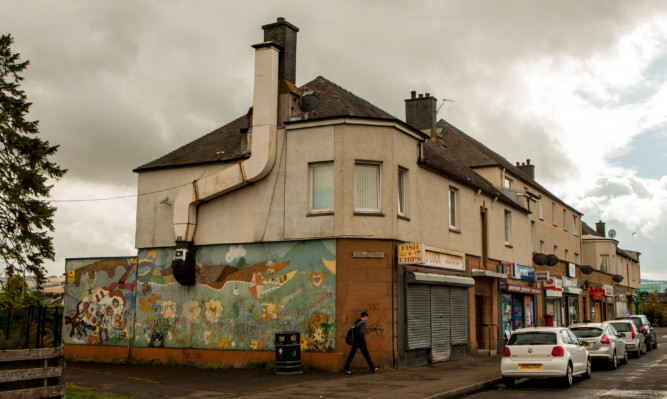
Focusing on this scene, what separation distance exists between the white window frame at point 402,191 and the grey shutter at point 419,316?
92.8 inches

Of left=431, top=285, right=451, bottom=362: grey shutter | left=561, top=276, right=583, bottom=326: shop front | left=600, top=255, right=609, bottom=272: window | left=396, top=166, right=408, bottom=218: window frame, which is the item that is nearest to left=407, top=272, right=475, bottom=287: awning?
left=431, top=285, right=451, bottom=362: grey shutter

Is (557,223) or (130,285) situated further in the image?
(557,223)

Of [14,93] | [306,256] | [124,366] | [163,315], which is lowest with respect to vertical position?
[124,366]

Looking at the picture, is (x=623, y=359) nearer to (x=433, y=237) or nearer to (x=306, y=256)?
(x=433, y=237)

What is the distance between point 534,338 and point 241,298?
9.08 meters

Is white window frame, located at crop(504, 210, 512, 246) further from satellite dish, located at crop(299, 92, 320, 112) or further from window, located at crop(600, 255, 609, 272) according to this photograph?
window, located at crop(600, 255, 609, 272)

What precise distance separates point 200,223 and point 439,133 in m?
20.7

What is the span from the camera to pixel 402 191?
66.3ft

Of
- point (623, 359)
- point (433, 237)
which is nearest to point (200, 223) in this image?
point (433, 237)

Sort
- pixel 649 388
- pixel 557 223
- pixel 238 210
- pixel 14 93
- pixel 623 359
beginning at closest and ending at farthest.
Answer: pixel 649 388 → pixel 238 210 → pixel 623 359 → pixel 14 93 → pixel 557 223

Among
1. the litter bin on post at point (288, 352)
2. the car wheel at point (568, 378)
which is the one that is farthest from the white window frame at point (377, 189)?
the car wheel at point (568, 378)

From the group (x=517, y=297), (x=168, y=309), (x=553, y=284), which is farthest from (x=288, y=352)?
(x=553, y=284)

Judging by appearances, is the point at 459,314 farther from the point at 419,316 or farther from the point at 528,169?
the point at 528,169

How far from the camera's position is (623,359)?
22.5m
